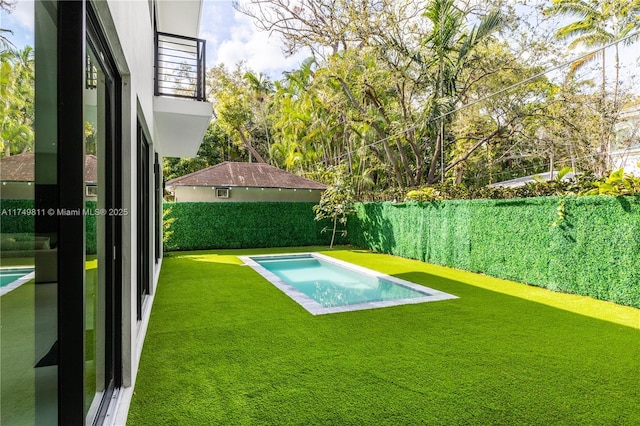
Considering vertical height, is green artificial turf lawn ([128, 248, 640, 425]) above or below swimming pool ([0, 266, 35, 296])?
below

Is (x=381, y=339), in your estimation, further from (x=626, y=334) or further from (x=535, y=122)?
→ (x=535, y=122)

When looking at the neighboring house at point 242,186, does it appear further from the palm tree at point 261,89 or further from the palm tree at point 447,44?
the palm tree at point 261,89

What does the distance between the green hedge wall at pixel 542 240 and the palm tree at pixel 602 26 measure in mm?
7963

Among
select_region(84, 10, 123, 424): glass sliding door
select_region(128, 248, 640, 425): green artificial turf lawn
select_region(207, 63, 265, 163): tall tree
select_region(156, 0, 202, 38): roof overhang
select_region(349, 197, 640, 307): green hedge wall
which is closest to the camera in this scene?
select_region(84, 10, 123, 424): glass sliding door

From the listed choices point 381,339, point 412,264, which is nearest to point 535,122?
point 412,264

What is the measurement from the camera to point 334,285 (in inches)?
432

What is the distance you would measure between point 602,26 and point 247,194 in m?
21.0

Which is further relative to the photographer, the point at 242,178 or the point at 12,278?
the point at 242,178

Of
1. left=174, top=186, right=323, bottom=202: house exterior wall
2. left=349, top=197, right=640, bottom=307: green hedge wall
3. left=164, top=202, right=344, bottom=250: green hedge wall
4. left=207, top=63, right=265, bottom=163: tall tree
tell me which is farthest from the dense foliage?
left=207, top=63, right=265, bottom=163: tall tree

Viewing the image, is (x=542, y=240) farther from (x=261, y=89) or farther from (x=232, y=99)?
(x=261, y=89)

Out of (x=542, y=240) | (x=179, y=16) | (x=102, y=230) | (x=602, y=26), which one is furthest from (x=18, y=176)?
(x=602, y=26)

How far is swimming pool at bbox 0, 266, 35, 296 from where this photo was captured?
1.46 metres

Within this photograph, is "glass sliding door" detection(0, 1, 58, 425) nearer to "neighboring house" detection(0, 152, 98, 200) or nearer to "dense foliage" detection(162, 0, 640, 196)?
"neighboring house" detection(0, 152, 98, 200)

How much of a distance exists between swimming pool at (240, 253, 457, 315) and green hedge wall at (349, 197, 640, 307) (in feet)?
9.96
